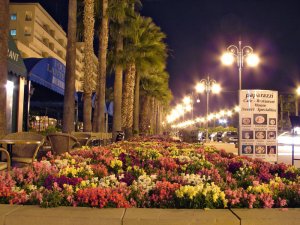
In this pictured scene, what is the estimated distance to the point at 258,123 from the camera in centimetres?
1563

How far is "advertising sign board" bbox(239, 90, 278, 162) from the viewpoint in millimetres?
15414

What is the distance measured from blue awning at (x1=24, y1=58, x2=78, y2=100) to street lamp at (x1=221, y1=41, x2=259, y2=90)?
7660 mm

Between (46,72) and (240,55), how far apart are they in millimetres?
8626

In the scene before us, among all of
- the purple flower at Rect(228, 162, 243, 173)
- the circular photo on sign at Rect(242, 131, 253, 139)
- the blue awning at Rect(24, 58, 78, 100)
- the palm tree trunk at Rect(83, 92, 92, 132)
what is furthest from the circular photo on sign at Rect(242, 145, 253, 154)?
the palm tree trunk at Rect(83, 92, 92, 132)

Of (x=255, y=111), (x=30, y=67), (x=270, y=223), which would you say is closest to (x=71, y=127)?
(x=30, y=67)

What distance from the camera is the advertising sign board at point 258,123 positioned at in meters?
15.4

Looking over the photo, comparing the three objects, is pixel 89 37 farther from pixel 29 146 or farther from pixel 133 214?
pixel 133 214

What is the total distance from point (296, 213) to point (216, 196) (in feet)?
3.07

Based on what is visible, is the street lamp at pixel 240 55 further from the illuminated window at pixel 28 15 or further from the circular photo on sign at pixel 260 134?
the illuminated window at pixel 28 15

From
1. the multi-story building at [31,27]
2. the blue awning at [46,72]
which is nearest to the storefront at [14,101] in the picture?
the blue awning at [46,72]

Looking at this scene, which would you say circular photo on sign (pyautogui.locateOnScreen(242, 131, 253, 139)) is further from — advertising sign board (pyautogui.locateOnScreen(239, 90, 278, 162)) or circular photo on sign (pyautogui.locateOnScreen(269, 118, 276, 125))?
circular photo on sign (pyautogui.locateOnScreen(269, 118, 276, 125))

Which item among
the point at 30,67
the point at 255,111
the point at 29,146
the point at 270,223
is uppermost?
the point at 30,67

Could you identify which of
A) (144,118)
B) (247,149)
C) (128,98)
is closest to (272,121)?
(247,149)

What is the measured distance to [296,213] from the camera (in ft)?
17.3
